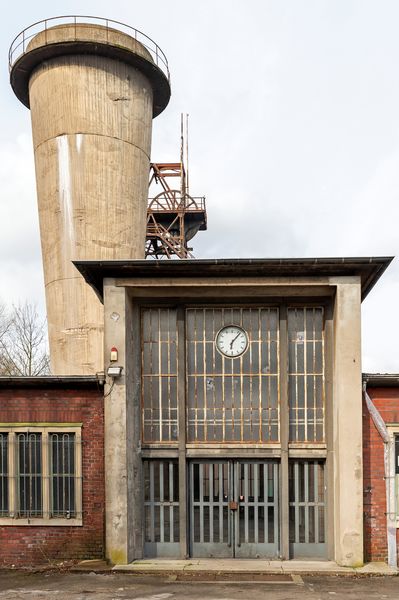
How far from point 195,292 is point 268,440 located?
3717 millimetres

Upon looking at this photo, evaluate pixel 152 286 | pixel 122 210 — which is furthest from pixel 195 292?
pixel 122 210

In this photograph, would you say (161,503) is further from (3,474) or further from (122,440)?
(3,474)

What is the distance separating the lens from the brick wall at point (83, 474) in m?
11.7

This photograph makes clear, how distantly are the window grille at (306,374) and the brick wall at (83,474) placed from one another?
4332mm

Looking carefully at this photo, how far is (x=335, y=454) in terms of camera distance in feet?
38.1

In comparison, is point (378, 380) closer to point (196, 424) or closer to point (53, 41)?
point (196, 424)

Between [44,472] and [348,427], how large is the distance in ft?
21.9

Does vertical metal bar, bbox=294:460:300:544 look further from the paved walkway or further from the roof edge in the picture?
the roof edge

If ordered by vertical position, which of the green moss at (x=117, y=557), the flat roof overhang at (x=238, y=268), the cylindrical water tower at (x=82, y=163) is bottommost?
the green moss at (x=117, y=557)

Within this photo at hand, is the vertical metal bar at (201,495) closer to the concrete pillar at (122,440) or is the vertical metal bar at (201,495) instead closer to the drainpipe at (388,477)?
the concrete pillar at (122,440)

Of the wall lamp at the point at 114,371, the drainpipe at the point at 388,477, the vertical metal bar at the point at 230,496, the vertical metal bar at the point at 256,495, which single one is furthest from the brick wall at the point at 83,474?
the drainpipe at the point at 388,477

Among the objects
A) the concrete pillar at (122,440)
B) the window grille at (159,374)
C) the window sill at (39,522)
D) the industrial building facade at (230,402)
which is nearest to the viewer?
the concrete pillar at (122,440)

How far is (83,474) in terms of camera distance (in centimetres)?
1178

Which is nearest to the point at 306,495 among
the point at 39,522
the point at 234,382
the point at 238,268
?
the point at 234,382
